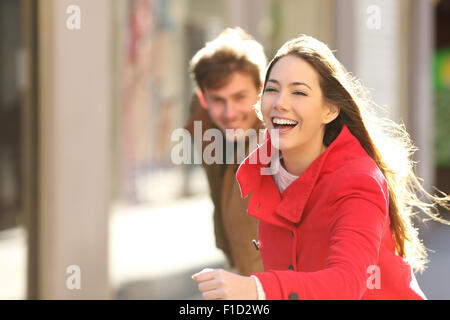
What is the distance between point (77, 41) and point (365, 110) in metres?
2.80

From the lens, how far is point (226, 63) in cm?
259

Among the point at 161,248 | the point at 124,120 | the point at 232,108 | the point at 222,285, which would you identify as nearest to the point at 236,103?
the point at 232,108

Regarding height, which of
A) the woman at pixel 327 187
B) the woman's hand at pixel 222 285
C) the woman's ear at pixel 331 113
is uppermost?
the woman's ear at pixel 331 113

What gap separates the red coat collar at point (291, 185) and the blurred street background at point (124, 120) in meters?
1.15

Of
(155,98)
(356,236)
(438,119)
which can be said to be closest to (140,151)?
(155,98)

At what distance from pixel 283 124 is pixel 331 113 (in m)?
0.17

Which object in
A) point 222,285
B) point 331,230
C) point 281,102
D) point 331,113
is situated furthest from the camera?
point 331,113

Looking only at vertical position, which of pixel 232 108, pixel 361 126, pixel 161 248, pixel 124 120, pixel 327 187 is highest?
pixel 124 120

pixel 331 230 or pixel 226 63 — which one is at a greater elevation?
pixel 226 63

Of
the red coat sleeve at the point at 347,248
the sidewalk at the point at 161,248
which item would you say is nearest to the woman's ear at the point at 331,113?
the red coat sleeve at the point at 347,248

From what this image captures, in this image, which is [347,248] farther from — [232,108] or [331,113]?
[232,108]

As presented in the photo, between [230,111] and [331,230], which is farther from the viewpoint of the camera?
[230,111]

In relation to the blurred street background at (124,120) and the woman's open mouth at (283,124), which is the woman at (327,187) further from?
the blurred street background at (124,120)

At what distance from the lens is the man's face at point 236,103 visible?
8.35 feet
